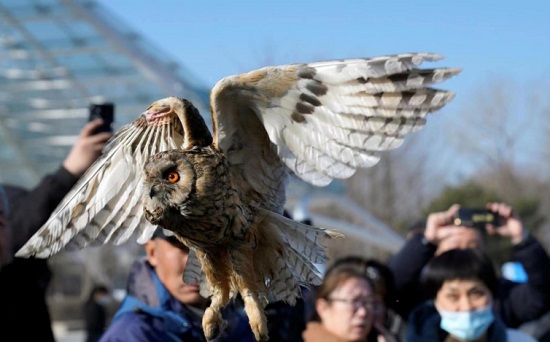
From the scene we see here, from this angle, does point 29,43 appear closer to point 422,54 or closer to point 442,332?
point 442,332

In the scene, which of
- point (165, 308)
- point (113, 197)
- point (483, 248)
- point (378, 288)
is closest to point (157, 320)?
point (165, 308)

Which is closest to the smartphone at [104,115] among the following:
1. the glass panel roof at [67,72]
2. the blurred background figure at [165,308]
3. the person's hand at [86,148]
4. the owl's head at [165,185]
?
the person's hand at [86,148]

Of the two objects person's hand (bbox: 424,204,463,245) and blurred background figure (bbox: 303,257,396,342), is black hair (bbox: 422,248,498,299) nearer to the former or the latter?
blurred background figure (bbox: 303,257,396,342)

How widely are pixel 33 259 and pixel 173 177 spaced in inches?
51.8

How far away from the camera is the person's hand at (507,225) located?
15.9 ft

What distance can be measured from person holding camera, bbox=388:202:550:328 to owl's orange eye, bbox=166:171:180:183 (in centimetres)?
246

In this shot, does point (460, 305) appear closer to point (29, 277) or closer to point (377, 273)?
point (377, 273)

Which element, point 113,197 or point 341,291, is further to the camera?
point 341,291

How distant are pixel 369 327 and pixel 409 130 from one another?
1612 mm

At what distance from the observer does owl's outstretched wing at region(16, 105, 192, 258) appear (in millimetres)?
2729

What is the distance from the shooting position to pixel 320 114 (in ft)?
8.95

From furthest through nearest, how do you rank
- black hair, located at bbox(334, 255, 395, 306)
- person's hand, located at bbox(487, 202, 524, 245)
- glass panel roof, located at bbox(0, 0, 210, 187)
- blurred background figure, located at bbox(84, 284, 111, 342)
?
glass panel roof, located at bbox(0, 0, 210, 187) → blurred background figure, located at bbox(84, 284, 111, 342) → person's hand, located at bbox(487, 202, 524, 245) → black hair, located at bbox(334, 255, 395, 306)

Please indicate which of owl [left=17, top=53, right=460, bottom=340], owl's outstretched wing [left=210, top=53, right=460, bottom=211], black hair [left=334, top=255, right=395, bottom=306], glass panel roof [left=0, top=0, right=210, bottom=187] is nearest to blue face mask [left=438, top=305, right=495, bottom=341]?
black hair [left=334, top=255, right=395, bottom=306]

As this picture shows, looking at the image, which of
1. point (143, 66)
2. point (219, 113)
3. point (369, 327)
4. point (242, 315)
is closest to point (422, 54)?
point (219, 113)
